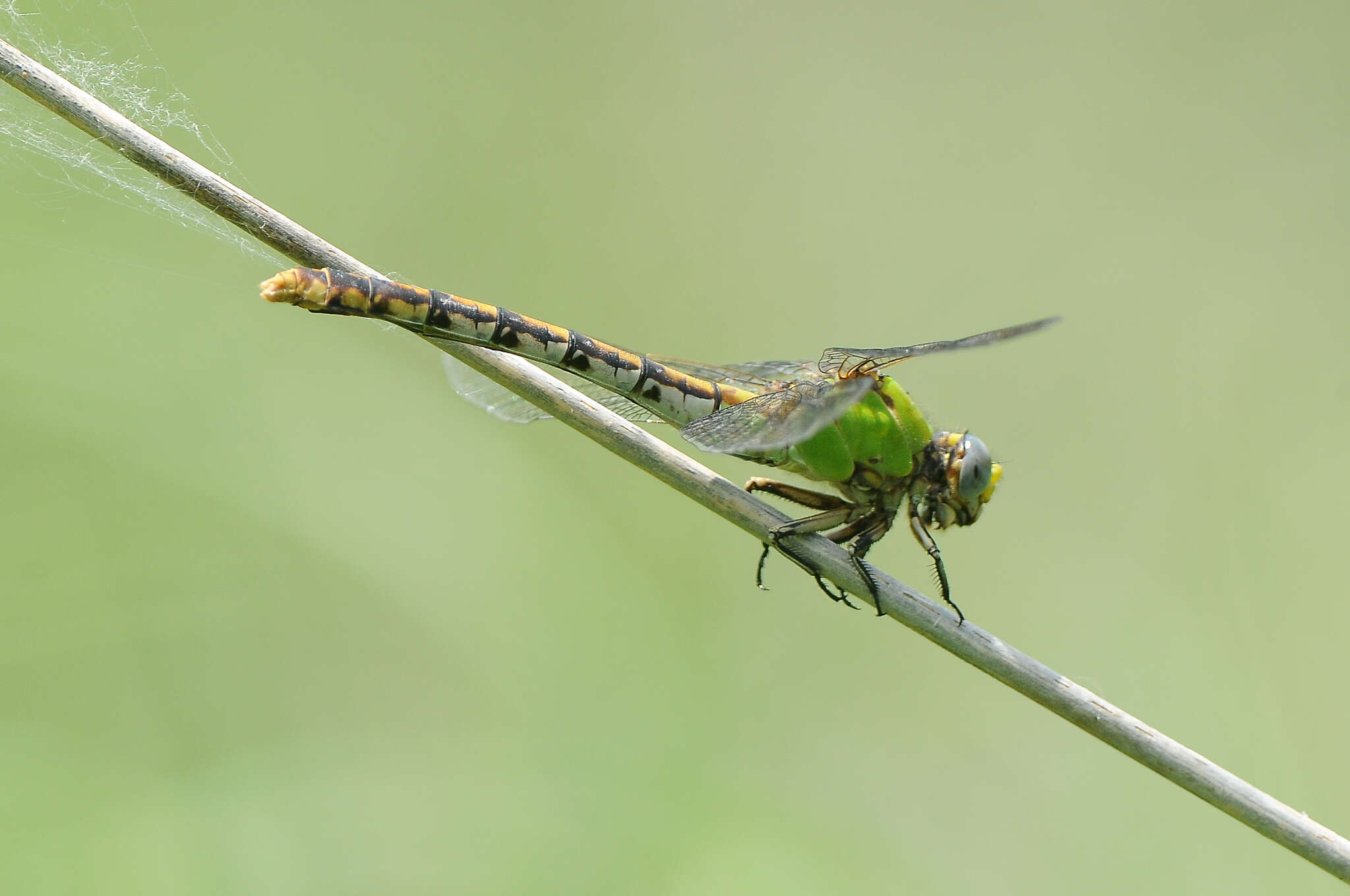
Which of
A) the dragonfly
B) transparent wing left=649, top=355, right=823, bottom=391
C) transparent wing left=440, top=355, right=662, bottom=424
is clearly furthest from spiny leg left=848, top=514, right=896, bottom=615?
transparent wing left=440, top=355, right=662, bottom=424

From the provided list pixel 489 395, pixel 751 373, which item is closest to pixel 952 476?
pixel 751 373

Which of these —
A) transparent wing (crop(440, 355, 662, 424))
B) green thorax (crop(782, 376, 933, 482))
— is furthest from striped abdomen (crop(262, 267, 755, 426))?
green thorax (crop(782, 376, 933, 482))

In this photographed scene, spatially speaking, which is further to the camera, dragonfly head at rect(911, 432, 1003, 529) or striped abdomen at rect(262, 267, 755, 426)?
dragonfly head at rect(911, 432, 1003, 529)

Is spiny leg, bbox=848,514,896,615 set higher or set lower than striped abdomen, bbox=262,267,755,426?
lower

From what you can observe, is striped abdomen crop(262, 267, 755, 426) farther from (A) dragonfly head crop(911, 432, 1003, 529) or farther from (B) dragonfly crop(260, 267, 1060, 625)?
(A) dragonfly head crop(911, 432, 1003, 529)

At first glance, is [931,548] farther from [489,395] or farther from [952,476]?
[489,395]

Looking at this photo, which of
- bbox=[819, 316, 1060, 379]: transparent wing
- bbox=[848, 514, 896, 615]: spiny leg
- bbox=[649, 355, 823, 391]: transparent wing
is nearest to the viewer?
bbox=[848, 514, 896, 615]: spiny leg

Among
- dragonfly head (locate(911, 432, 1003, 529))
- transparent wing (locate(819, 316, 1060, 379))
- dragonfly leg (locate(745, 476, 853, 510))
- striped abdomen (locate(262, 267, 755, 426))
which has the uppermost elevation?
transparent wing (locate(819, 316, 1060, 379))

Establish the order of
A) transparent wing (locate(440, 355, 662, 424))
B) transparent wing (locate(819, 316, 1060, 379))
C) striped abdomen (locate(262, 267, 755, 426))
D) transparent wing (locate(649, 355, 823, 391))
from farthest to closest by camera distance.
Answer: transparent wing (locate(649, 355, 823, 391)), transparent wing (locate(440, 355, 662, 424)), transparent wing (locate(819, 316, 1060, 379)), striped abdomen (locate(262, 267, 755, 426))
